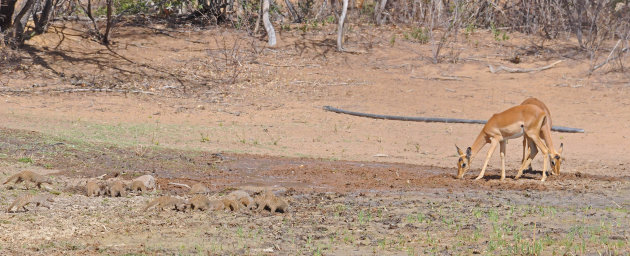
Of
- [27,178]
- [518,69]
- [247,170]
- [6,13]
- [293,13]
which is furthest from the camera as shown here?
[293,13]

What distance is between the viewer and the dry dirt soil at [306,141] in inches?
299

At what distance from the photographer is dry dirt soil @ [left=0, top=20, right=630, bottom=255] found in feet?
24.9

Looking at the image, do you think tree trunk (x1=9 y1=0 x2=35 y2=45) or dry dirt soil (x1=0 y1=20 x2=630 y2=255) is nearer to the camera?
dry dirt soil (x1=0 y1=20 x2=630 y2=255)

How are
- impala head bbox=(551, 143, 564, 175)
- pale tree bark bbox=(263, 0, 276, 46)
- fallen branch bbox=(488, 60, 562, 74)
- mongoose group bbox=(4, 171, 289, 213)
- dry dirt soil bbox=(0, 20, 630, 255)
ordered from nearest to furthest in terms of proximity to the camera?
dry dirt soil bbox=(0, 20, 630, 255)
mongoose group bbox=(4, 171, 289, 213)
impala head bbox=(551, 143, 564, 175)
fallen branch bbox=(488, 60, 562, 74)
pale tree bark bbox=(263, 0, 276, 46)

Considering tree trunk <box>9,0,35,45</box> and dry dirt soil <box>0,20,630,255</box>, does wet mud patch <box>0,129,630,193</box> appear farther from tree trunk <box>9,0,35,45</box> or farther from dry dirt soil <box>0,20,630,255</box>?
tree trunk <box>9,0,35,45</box>

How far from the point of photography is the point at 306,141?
52.9ft

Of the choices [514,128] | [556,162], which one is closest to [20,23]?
[514,128]

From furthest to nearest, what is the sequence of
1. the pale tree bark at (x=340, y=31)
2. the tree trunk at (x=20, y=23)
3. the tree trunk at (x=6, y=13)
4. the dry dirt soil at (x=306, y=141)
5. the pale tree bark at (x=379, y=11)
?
the pale tree bark at (x=379, y=11)
the pale tree bark at (x=340, y=31)
the tree trunk at (x=6, y=13)
the tree trunk at (x=20, y=23)
the dry dirt soil at (x=306, y=141)

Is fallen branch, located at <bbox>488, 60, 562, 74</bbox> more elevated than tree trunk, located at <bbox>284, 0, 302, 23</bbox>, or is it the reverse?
tree trunk, located at <bbox>284, 0, 302, 23</bbox>

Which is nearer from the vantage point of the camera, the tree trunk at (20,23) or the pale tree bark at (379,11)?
the tree trunk at (20,23)

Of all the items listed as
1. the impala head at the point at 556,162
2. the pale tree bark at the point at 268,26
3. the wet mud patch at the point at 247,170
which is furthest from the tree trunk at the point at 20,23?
the impala head at the point at 556,162

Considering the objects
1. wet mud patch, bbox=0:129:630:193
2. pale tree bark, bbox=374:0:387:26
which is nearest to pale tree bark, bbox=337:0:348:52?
pale tree bark, bbox=374:0:387:26

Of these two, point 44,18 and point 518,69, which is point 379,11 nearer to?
point 518,69

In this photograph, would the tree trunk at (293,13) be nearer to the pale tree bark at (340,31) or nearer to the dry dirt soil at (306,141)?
the dry dirt soil at (306,141)
